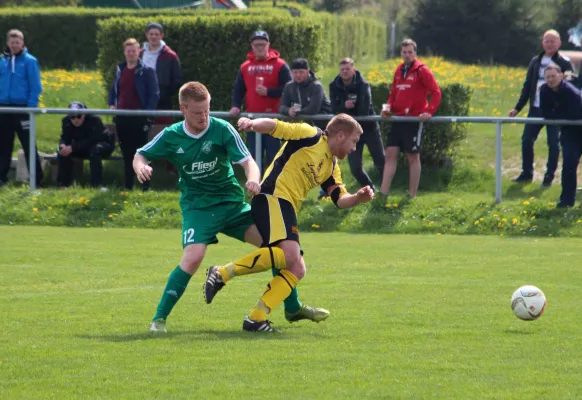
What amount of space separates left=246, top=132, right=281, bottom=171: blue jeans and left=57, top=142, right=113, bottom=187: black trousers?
221 centimetres

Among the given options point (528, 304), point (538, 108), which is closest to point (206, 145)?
point (528, 304)

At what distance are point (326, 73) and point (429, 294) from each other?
18661 mm

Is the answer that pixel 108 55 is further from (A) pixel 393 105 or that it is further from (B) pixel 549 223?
(B) pixel 549 223

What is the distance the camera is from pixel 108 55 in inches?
742

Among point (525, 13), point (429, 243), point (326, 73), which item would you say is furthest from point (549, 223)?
point (525, 13)

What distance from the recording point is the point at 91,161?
16.5m

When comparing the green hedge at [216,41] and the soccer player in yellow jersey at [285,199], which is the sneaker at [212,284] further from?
the green hedge at [216,41]

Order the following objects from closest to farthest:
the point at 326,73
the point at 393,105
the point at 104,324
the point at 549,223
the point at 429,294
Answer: the point at 104,324 → the point at 429,294 → the point at 549,223 → the point at 393,105 → the point at 326,73

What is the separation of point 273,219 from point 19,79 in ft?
31.9

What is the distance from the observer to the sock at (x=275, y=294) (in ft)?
25.1

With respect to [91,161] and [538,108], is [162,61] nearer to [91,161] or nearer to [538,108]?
[91,161]

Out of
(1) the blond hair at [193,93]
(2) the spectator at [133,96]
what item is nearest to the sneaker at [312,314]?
(1) the blond hair at [193,93]

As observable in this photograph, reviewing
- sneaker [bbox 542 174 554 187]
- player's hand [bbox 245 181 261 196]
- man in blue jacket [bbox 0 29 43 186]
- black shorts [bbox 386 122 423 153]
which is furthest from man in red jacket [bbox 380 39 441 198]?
player's hand [bbox 245 181 261 196]

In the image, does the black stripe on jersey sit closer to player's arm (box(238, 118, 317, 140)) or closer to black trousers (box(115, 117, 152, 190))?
player's arm (box(238, 118, 317, 140))
